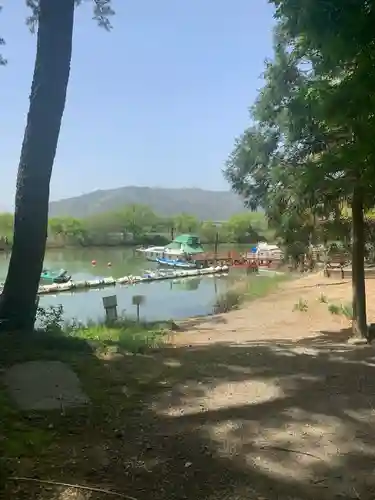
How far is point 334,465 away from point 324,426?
0.50 m

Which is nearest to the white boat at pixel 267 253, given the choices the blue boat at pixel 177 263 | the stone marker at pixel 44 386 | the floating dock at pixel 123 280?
the floating dock at pixel 123 280

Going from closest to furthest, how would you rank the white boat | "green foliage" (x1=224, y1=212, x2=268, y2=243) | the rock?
the rock → the white boat → "green foliage" (x1=224, y1=212, x2=268, y2=243)

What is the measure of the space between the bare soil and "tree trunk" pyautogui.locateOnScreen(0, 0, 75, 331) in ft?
5.34

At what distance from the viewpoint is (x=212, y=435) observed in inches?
113

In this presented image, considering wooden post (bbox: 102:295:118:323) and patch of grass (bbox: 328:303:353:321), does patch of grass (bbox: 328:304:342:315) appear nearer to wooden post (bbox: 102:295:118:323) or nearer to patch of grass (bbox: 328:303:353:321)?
patch of grass (bbox: 328:303:353:321)

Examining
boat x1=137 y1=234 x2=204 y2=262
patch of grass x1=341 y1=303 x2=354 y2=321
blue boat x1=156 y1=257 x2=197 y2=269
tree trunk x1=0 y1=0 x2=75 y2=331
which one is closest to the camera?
tree trunk x1=0 y1=0 x2=75 y2=331

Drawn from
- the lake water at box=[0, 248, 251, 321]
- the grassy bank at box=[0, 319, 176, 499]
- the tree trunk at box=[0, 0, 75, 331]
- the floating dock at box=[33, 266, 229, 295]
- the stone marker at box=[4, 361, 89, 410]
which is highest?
the tree trunk at box=[0, 0, 75, 331]

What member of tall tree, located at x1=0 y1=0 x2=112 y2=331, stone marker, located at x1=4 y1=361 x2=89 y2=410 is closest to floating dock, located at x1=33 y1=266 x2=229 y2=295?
tall tree, located at x1=0 y1=0 x2=112 y2=331

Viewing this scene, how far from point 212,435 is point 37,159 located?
408cm

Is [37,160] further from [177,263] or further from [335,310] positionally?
[177,263]

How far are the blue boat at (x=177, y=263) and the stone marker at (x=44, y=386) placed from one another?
42.0 meters

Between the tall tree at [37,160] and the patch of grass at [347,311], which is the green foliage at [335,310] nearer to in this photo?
the patch of grass at [347,311]

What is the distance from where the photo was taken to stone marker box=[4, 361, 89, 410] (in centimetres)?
312

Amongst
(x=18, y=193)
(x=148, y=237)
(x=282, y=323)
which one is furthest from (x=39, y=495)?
(x=148, y=237)
